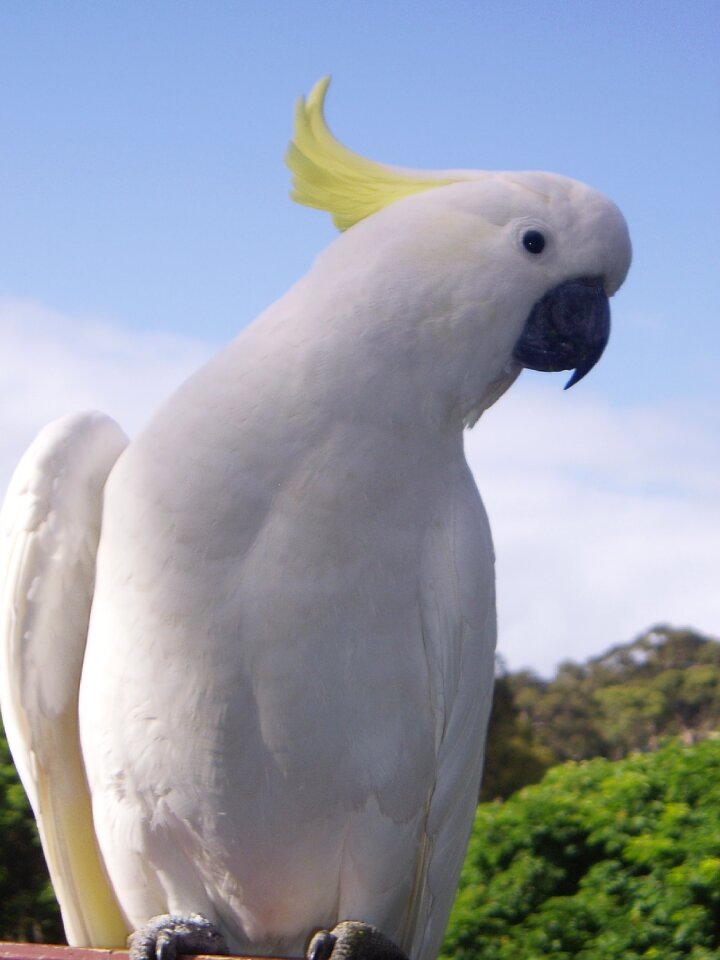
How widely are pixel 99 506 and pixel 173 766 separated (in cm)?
53

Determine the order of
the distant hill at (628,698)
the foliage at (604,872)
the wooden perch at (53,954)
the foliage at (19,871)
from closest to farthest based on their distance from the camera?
the wooden perch at (53,954) < the foliage at (604,872) < the foliage at (19,871) < the distant hill at (628,698)

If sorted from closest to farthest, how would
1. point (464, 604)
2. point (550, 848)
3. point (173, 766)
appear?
point (173, 766) < point (464, 604) < point (550, 848)

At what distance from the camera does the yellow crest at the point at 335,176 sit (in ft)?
7.93

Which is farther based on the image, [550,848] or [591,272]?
[550,848]

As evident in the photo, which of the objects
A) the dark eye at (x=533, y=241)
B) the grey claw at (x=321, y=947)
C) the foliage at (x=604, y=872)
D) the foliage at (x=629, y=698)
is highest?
the foliage at (x=629, y=698)

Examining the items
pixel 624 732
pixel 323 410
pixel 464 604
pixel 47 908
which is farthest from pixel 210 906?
pixel 624 732

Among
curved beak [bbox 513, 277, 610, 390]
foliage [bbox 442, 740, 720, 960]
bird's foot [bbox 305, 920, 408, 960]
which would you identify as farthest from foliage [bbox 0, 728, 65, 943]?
curved beak [bbox 513, 277, 610, 390]

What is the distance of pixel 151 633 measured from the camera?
7.07 ft

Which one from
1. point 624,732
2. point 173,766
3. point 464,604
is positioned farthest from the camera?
point 624,732

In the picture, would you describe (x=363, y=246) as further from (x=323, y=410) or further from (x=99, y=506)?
(x=99, y=506)

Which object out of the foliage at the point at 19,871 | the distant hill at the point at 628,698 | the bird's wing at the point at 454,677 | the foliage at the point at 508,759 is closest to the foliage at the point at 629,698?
the distant hill at the point at 628,698

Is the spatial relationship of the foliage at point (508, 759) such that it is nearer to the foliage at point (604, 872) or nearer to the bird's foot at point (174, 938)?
the foliage at point (604, 872)

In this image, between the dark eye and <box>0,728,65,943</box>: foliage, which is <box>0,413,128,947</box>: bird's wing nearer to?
the dark eye

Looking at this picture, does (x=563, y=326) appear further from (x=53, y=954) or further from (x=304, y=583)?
(x=53, y=954)
